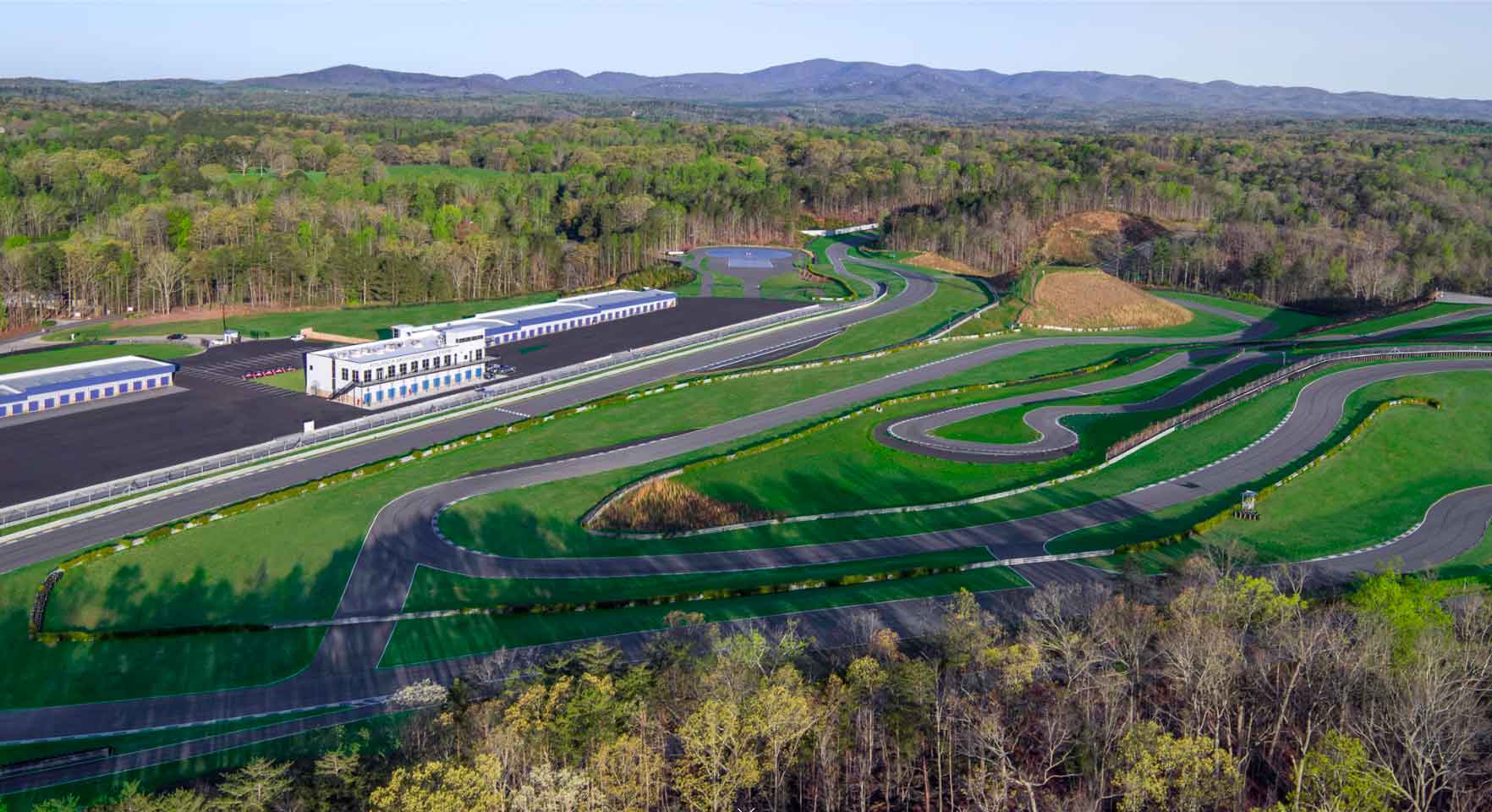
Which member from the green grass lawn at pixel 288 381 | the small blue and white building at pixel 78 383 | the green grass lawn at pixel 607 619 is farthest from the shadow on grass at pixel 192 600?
the green grass lawn at pixel 288 381

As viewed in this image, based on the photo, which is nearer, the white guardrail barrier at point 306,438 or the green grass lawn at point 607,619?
the green grass lawn at point 607,619

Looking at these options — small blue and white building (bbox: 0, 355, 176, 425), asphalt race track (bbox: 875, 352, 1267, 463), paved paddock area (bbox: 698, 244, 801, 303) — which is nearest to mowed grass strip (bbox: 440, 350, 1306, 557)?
asphalt race track (bbox: 875, 352, 1267, 463)

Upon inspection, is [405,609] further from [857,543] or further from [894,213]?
[894,213]

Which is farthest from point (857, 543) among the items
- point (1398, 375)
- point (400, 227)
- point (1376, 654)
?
point (400, 227)

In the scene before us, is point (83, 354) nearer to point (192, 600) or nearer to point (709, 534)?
point (192, 600)

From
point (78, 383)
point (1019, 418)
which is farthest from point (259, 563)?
point (1019, 418)

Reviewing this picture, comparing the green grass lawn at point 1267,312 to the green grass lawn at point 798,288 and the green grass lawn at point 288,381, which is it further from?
the green grass lawn at point 288,381

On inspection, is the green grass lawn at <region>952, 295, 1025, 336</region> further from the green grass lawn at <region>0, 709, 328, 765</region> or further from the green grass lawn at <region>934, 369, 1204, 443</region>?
the green grass lawn at <region>0, 709, 328, 765</region>
